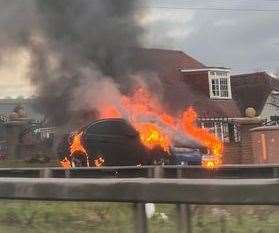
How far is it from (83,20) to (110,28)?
1.06m

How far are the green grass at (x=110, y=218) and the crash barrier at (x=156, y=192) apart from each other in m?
0.09

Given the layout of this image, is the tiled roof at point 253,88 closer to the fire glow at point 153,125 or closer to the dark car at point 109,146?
the fire glow at point 153,125

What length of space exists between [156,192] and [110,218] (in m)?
0.60

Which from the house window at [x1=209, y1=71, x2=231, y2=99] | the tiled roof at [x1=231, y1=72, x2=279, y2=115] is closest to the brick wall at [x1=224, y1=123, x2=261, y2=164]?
the house window at [x1=209, y1=71, x2=231, y2=99]

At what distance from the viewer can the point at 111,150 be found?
757 inches

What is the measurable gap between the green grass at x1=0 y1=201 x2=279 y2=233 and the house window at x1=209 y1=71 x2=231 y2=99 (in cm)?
4164

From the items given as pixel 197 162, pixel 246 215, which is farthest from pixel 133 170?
pixel 246 215

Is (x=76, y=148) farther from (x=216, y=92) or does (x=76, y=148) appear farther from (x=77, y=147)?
(x=216, y=92)

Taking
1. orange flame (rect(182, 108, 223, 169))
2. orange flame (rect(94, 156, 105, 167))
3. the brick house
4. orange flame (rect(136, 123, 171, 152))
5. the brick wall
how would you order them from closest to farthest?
orange flame (rect(136, 123, 171, 152)) → orange flame (rect(94, 156, 105, 167)) → orange flame (rect(182, 108, 223, 169)) → the brick wall → the brick house

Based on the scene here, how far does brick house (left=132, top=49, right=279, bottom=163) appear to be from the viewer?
2394 centimetres

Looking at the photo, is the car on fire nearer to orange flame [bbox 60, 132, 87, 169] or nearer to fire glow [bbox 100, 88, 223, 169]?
orange flame [bbox 60, 132, 87, 169]

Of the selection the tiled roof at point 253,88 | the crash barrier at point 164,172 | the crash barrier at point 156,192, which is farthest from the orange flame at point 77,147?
the tiled roof at point 253,88

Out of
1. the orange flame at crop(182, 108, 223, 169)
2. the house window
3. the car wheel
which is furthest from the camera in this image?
the house window

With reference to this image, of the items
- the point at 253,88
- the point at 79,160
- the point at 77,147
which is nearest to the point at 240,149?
the point at 79,160
